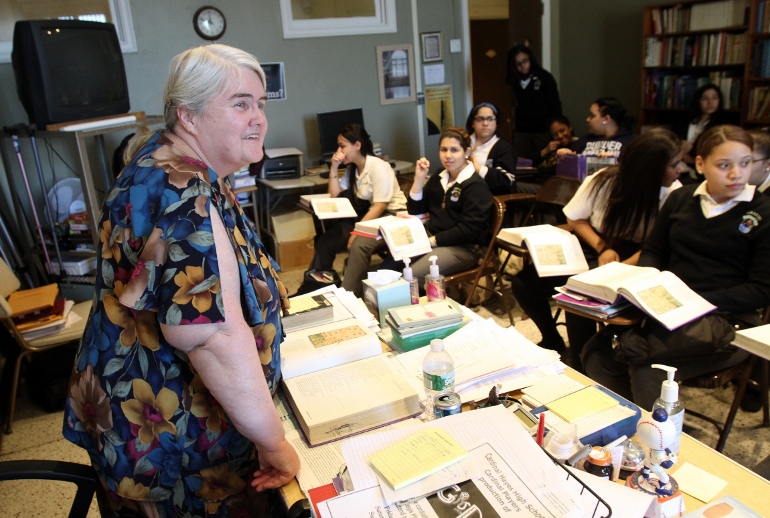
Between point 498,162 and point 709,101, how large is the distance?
2.19m

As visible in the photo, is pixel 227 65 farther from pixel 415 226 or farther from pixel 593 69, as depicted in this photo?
pixel 593 69

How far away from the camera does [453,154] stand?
3256 mm

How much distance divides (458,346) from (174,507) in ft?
2.66

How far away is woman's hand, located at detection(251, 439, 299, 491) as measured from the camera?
116 centimetres

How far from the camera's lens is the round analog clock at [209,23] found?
4.59 m

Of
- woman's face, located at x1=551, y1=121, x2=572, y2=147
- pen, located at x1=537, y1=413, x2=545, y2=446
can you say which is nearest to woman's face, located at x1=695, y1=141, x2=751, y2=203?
pen, located at x1=537, y1=413, x2=545, y2=446

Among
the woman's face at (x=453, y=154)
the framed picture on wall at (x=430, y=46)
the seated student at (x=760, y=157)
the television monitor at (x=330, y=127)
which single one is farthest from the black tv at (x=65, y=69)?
the seated student at (x=760, y=157)

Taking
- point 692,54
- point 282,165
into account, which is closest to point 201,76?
point 282,165

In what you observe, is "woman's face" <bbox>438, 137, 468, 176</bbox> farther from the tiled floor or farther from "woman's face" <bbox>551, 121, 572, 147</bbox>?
"woman's face" <bbox>551, 121, 572, 147</bbox>

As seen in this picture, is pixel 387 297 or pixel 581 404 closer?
pixel 581 404

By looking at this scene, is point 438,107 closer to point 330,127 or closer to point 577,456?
point 330,127

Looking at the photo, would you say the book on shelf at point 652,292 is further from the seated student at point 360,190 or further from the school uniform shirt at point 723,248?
the seated student at point 360,190

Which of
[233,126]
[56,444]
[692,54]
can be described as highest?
[692,54]

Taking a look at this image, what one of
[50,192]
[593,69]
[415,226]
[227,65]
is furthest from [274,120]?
[227,65]
